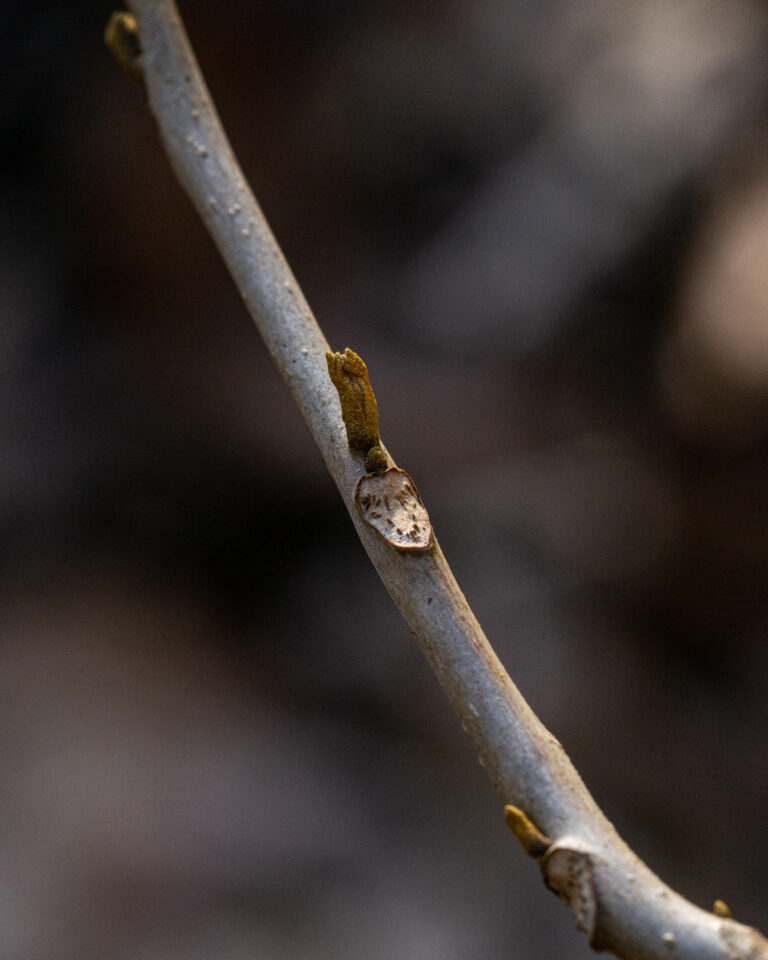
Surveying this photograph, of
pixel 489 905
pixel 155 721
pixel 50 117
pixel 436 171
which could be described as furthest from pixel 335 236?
pixel 489 905

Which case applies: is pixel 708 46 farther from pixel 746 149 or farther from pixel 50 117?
pixel 50 117

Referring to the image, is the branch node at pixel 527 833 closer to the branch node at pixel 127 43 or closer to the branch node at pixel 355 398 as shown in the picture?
the branch node at pixel 355 398

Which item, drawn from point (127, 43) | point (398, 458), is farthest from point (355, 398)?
point (398, 458)

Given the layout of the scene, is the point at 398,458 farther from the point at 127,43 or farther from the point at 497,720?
the point at 497,720

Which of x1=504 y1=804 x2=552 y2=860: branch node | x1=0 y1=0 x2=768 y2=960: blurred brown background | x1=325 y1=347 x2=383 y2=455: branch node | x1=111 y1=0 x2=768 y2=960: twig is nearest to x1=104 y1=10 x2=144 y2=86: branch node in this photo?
x1=111 y1=0 x2=768 y2=960: twig

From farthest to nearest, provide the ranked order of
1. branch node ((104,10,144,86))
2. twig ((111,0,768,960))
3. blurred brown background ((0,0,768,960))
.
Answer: blurred brown background ((0,0,768,960)) → branch node ((104,10,144,86)) → twig ((111,0,768,960))

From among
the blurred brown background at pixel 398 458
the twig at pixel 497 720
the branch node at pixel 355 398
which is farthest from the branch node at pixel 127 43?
the blurred brown background at pixel 398 458

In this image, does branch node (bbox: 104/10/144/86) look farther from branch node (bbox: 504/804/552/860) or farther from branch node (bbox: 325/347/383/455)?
branch node (bbox: 504/804/552/860)
